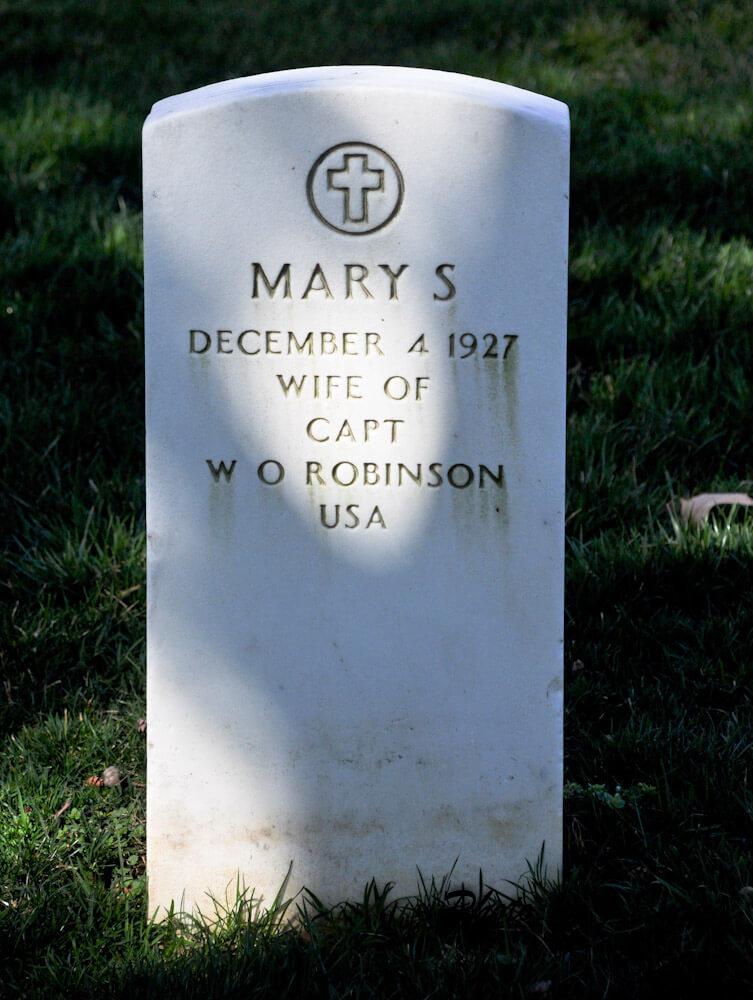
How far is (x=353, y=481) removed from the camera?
1968 mm

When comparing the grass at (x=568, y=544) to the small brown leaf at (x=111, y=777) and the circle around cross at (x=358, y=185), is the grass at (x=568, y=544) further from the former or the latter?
the circle around cross at (x=358, y=185)

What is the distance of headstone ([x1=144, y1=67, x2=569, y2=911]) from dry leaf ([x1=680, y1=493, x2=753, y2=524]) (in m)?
1.10

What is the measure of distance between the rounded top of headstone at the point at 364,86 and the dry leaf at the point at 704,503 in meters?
1.34

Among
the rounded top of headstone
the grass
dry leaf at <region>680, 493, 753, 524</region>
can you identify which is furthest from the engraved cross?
dry leaf at <region>680, 493, 753, 524</region>

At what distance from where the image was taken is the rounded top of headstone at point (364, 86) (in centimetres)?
185

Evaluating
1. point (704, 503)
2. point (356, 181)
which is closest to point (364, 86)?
point (356, 181)

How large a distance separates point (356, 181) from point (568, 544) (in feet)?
4.49

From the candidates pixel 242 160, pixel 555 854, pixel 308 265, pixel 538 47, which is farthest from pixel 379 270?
pixel 538 47

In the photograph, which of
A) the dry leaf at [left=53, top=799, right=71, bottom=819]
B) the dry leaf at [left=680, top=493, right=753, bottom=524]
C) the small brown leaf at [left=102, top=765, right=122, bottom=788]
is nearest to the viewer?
the dry leaf at [left=53, top=799, right=71, bottom=819]

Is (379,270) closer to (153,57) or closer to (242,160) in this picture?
(242,160)

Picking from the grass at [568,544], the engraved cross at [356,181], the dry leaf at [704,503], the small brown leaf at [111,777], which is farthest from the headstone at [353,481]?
the dry leaf at [704,503]

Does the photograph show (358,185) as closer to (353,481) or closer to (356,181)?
(356,181)

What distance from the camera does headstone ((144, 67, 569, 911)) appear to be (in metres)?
1.88

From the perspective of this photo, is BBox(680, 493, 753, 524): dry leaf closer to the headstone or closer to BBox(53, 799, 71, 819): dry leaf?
the headstone
